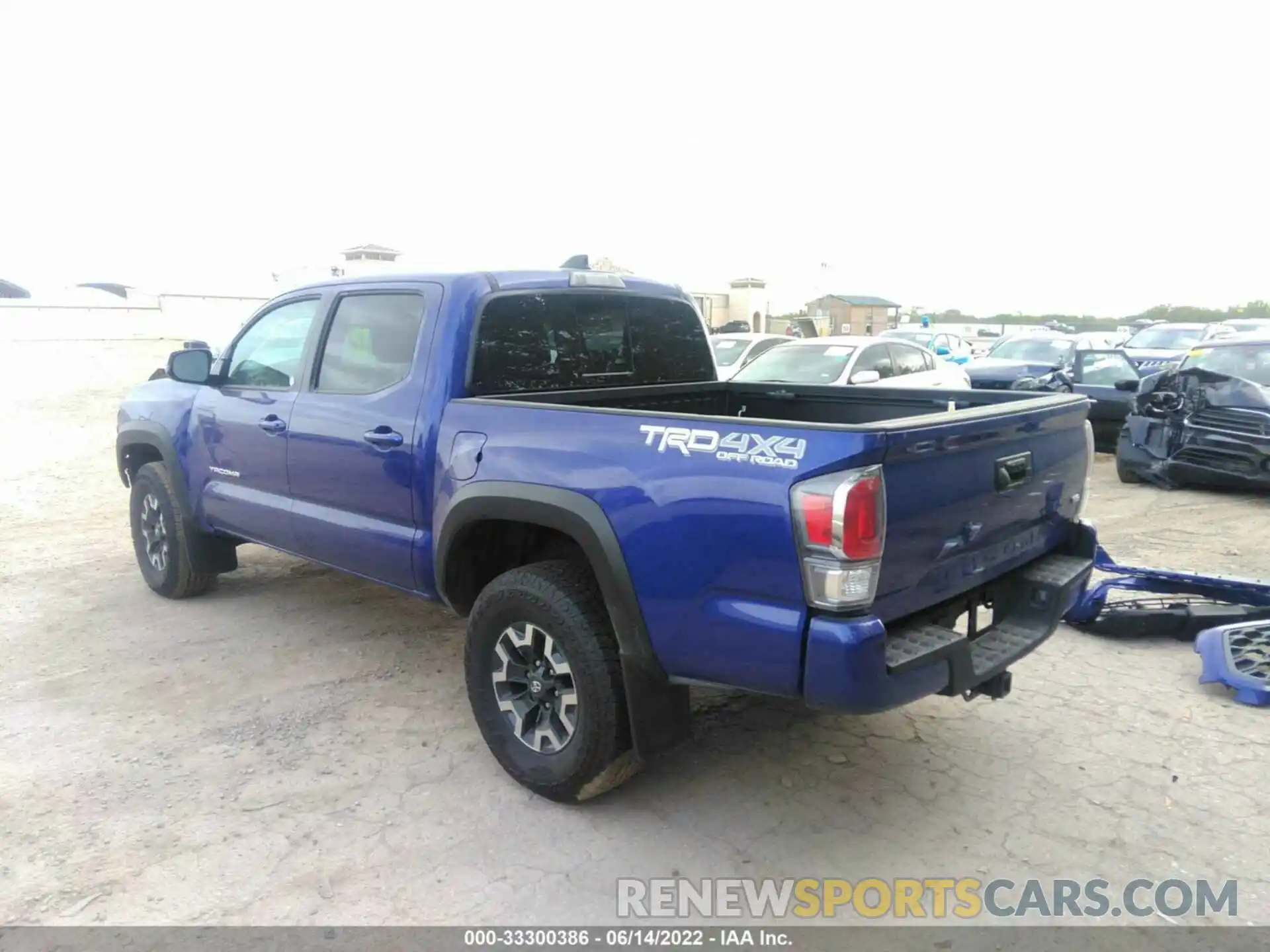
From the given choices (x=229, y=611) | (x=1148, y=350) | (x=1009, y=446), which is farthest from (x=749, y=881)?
(x=1148, y=350)

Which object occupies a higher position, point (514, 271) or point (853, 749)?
point (514, 271)

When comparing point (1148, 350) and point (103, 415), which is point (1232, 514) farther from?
point (103, 415)

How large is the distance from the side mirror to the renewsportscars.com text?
3733mm

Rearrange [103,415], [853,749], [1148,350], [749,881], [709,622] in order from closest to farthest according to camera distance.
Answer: [709,622], [749,881], [853,749], [103,415], [1148,350]

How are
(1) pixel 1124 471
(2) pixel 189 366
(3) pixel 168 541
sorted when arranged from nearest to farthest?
(2) pixel 189 366 < (3) pixel 168 541 < (1) pixel 1124 471

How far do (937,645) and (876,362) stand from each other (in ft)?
29.1

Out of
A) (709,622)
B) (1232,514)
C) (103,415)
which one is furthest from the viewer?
(103,415)

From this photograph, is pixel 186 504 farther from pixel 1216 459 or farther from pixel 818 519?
pixel 1216 459

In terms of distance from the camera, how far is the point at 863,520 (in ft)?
7.99

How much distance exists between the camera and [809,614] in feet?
8.27

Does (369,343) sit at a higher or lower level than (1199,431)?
higher

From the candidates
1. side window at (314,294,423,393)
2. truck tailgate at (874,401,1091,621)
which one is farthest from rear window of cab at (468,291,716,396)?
truck tailgate at (874,401,1091,621)

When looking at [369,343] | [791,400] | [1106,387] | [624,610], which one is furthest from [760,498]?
[1106,387]

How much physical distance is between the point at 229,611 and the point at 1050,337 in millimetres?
13948
